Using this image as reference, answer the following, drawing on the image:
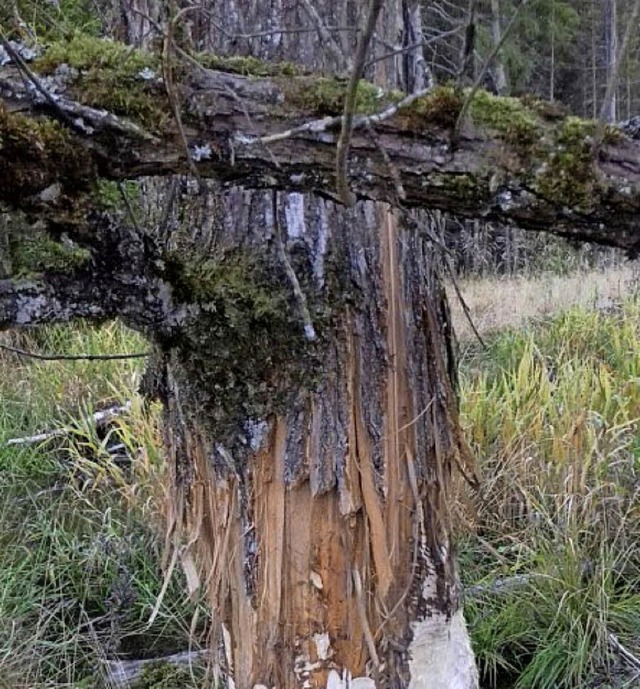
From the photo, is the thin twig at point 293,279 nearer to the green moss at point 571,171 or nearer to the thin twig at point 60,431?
the green moss at point 571,171

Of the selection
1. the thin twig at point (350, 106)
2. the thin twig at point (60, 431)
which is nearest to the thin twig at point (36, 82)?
the thin twig at point (350, 106)

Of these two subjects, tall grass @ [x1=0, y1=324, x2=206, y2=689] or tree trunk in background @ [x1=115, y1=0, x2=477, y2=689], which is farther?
tall grass @ [x1=0, y1=324, x2=206, y2=689]

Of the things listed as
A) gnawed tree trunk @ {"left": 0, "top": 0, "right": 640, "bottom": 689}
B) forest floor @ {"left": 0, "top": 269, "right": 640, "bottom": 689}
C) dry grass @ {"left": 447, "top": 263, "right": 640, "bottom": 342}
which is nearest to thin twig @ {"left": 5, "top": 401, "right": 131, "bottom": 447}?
forest floor @ {"left": 0, "top": 269, "right": 640, "bottom": 689}

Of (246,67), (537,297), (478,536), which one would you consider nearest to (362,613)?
(246,67)

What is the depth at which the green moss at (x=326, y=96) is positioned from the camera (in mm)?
1019

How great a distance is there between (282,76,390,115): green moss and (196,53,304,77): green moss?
3 cm

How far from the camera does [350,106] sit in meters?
0.84

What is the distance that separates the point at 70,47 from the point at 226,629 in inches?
46.3

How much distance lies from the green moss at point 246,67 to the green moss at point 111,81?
0.07 meters

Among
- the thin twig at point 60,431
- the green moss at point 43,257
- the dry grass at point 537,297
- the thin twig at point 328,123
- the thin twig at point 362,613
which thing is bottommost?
the thin twig at point 60,431

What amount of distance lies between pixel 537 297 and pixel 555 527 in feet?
11.0

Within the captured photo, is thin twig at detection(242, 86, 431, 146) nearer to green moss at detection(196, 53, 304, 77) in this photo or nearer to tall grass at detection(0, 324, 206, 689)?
green moss at detection(196, 53, 304, 77)

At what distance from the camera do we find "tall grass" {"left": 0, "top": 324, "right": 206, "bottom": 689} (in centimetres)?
A: 264

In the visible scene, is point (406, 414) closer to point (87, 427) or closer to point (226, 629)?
point (226, 629)
